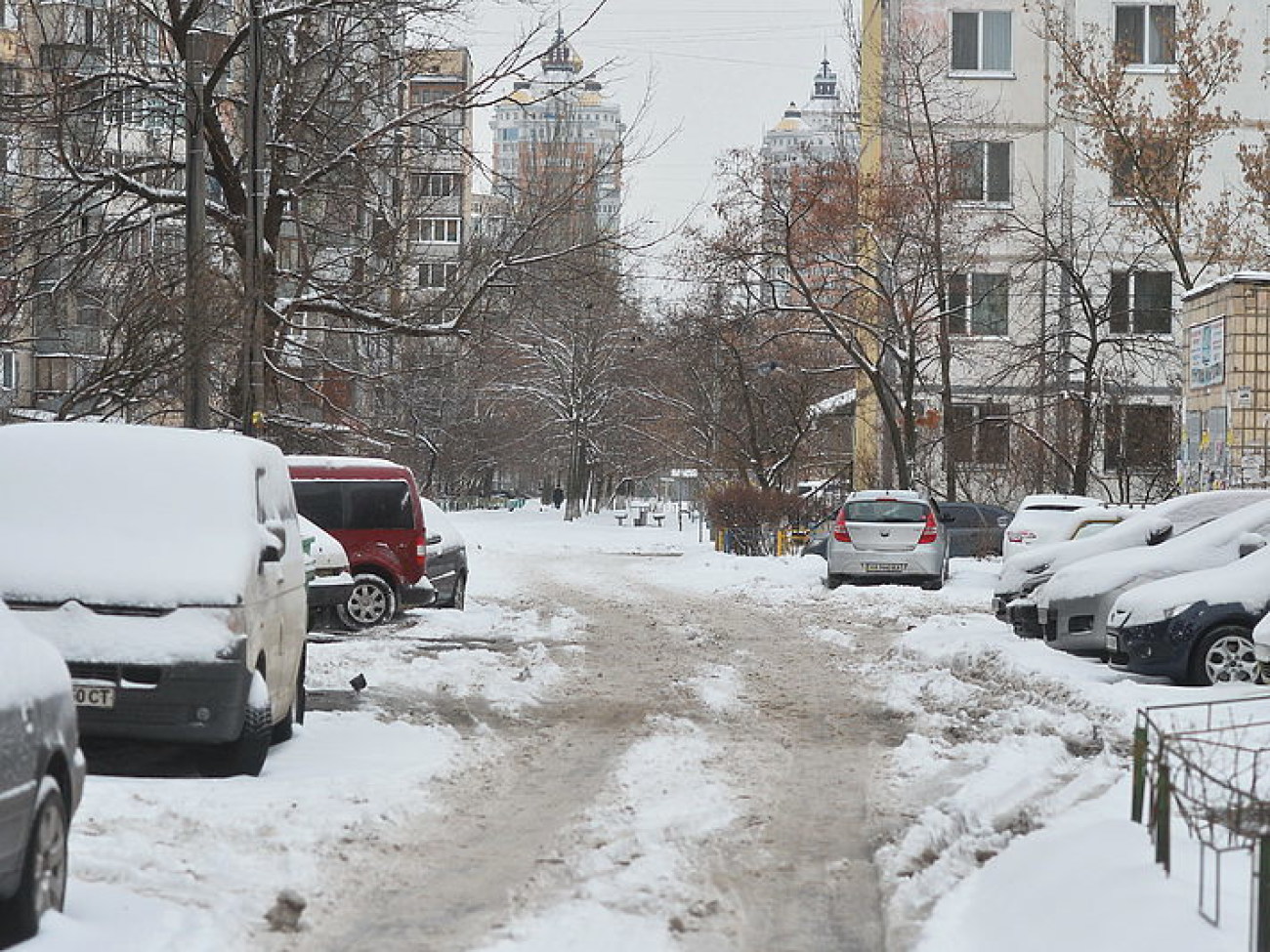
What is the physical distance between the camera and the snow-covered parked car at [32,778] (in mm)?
6602

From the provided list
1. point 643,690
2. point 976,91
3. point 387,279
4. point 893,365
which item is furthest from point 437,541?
point 976,91

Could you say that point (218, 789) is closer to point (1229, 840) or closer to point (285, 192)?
point (1229, 840)

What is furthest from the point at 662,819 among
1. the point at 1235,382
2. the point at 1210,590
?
the point at 1235,382

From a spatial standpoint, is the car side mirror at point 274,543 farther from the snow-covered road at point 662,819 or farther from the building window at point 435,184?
A: the building window at point 435,184

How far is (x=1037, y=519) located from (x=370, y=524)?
1157 cm

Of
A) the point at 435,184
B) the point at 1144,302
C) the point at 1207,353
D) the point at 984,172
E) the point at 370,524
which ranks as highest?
the point at 984,172

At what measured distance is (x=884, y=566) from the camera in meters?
32.4

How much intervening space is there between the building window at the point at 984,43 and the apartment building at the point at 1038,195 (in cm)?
4

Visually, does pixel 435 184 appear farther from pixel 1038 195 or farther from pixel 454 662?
pixel 1038 195

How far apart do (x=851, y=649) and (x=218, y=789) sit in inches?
483

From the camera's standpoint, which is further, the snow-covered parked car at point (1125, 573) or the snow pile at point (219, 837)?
the snow-covered parked car at point (1125, 573)

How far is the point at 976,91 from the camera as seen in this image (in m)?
56.7

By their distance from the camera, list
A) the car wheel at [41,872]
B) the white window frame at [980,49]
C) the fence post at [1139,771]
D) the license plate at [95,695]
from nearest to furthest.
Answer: the car wheel at [41,872] → the fence post at [1139,771] → the license plate at [95,695] → the white window frame at [980,49]

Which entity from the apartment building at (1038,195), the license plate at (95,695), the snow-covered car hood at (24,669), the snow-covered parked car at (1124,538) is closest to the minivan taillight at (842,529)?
the snow-covered parked car at (1124,538)
